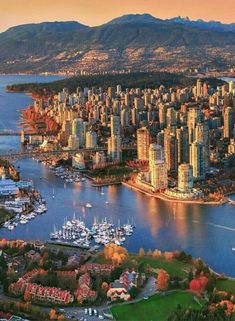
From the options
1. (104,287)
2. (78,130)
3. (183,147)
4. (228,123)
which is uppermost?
(228,123)

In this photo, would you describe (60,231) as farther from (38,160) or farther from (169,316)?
(38,160)

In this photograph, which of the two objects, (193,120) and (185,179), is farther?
(193,120)

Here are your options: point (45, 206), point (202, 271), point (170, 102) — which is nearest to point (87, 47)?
point (170, 102)

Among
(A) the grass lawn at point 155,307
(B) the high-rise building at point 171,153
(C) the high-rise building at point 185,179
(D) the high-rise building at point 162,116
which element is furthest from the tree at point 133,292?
(D) the high-rise building at point 162,116

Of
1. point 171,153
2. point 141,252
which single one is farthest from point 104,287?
point 171,153

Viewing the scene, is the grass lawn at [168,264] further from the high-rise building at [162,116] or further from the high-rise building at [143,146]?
the high-rise building at [162,116]

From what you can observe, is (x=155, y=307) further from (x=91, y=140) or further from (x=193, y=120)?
(x=193, y=120)
